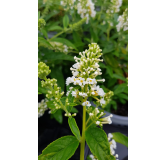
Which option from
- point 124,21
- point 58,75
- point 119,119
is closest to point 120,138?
point 119,119

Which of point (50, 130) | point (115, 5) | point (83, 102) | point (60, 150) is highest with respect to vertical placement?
point (115, 5)

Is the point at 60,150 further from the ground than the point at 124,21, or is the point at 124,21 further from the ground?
the point at 124,21

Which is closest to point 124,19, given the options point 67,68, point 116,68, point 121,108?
point 116,68

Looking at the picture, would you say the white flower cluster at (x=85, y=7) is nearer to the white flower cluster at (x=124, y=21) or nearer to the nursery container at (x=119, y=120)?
the white flower cluster at (x=124, y=21)

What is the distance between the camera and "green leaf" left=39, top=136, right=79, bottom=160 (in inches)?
17.1

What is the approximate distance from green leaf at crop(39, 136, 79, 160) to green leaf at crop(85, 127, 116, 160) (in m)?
0.05

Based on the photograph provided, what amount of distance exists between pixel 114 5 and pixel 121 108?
0.59 m

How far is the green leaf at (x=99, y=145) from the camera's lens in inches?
16.8

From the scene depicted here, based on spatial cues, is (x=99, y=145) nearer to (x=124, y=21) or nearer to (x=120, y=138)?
(x=120, y=138)

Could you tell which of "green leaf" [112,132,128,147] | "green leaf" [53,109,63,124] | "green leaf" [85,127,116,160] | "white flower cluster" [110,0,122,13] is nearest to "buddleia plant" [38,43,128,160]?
"green leaf" [85,127,116,160]

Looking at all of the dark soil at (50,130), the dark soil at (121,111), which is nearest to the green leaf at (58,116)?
the dark soil at (50,130)

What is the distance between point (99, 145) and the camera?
1.44 feet

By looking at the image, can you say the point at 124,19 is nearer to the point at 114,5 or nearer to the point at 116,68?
the point at 114,5

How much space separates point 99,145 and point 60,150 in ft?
0.36
